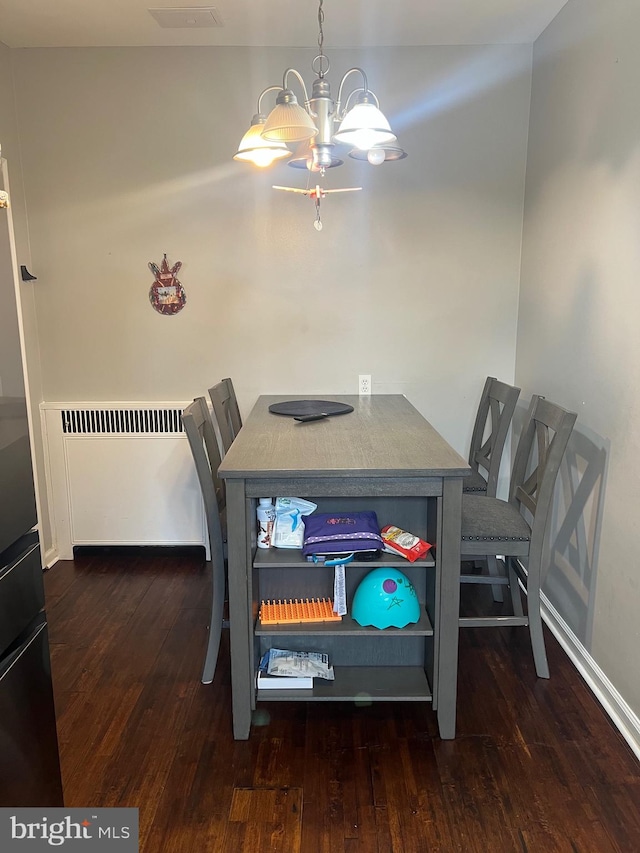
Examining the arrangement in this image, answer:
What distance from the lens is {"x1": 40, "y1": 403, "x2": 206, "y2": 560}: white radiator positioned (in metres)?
3.25

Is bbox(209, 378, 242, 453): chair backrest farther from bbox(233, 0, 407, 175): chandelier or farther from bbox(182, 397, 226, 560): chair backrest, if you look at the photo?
bbox(233, 0, 407, 175): chandelier

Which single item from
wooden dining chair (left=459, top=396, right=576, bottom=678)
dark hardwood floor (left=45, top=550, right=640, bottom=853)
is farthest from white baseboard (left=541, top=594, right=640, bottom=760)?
wooden dining chair (left=459, top=396, right=576, bottom=678)

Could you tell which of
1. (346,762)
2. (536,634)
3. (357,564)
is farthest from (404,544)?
(536,634)

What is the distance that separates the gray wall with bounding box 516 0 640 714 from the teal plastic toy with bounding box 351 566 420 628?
2.32 ft

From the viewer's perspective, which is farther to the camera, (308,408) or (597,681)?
(308,408)

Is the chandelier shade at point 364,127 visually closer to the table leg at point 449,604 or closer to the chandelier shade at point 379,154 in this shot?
the chandelier shade at point 379,154

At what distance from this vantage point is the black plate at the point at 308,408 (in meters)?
2.68

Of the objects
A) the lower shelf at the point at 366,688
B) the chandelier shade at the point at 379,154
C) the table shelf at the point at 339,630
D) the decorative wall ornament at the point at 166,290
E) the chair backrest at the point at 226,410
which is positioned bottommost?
the lower shelf at the point at 366,688

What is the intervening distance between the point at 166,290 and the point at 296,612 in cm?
188

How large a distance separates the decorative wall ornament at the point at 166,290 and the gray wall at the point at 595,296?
5.65 ft

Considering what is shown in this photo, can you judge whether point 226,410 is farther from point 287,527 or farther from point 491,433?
point 491,433

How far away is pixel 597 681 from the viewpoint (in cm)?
215

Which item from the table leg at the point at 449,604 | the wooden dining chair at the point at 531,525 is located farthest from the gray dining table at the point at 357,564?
the wooden dining chair at the point at 531,525

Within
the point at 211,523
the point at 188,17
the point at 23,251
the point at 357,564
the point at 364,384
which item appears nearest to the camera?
the point at 357,564
